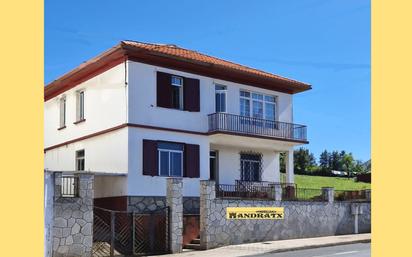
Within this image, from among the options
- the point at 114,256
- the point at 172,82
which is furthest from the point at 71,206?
the point at 172,82

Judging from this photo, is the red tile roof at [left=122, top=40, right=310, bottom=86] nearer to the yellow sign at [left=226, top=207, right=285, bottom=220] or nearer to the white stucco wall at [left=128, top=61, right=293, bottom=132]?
the white stucco wall at [left=128, top=61, right=293, bottom=132]

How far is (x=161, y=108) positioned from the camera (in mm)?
22641

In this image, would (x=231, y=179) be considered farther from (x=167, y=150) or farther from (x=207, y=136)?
(x=167, y=150)

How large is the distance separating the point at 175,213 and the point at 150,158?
4.00 m

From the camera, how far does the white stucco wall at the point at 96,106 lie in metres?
22.2

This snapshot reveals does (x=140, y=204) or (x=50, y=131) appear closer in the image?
(x=140, y=204)

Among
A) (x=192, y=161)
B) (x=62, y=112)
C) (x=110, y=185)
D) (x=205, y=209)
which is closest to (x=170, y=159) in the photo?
(x=192, y=161)

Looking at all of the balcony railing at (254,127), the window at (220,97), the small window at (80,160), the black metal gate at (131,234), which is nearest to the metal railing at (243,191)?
the balcony railing at (254,127)

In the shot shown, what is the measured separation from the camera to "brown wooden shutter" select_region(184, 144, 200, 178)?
2331 cm

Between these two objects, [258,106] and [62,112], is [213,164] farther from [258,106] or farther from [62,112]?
[62,112]

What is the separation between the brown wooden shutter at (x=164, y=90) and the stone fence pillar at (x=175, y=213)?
5.01m

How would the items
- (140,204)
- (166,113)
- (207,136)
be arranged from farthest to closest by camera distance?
(207,136), (166,113), (140,204)

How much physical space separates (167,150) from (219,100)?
4145mm

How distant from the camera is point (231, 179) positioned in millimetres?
26281
